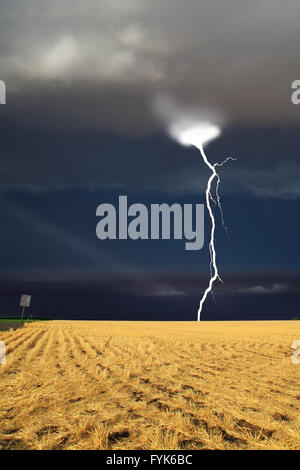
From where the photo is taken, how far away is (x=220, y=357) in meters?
15.7

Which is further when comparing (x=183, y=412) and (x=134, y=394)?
(x=134, y=394)

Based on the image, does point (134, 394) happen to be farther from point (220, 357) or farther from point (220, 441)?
point (220, 357)

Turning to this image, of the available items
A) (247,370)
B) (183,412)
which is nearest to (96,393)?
(183,412)

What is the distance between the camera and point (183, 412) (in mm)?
6801

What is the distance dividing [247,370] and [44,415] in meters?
8.04

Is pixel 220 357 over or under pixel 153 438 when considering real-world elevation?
over
